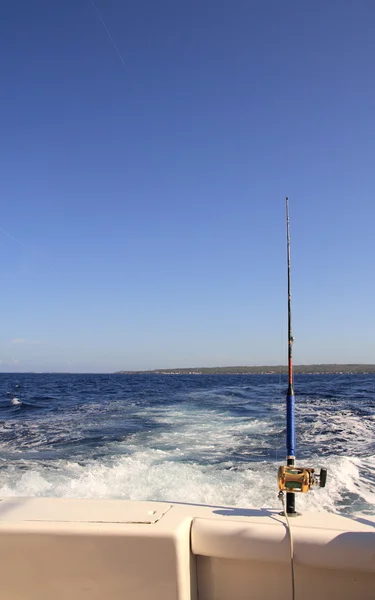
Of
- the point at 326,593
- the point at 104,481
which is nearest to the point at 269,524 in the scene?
the point at 326,593

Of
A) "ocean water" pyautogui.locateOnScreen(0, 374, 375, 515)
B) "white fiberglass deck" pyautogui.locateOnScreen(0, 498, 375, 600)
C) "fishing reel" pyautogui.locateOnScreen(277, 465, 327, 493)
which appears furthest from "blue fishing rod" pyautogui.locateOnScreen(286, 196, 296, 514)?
"ocean water" pyautogui.locateOnScreen(0, 374, 375, 515)

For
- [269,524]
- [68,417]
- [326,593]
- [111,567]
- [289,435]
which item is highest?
[289,435]

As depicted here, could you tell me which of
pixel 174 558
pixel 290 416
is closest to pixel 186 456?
pixel 290 416

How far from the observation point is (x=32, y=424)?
1192 centimetres

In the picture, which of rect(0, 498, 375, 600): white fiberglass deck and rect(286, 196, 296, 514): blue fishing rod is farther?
rect(286, 196, 296, 514): blue fishing rod

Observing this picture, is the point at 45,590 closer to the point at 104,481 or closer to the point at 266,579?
the point at 266,579

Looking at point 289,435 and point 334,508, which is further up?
point 289,435

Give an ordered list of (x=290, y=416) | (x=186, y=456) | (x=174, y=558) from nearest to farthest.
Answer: (x=174, y=558)
(x=290, y=416)
(x=186, y=456)

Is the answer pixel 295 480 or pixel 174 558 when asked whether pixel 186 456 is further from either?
pixel 174 558

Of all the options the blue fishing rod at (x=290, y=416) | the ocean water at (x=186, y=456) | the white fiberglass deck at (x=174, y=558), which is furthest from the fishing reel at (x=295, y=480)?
the ocean water at (x=186, y=456)

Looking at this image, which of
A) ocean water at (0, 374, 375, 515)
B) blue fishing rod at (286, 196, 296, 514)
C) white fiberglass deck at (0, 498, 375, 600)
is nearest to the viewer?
white fiberglass deck at (0, 498, 375, 600)

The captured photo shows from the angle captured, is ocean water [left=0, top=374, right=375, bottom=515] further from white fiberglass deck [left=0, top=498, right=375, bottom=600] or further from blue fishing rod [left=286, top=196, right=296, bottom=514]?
white fiberglass deck [left=0, top=498, right=375, bottom=600]

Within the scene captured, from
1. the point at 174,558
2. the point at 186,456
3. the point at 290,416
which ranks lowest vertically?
the point at 186,456

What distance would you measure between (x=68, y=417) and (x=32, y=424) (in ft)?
5.02
